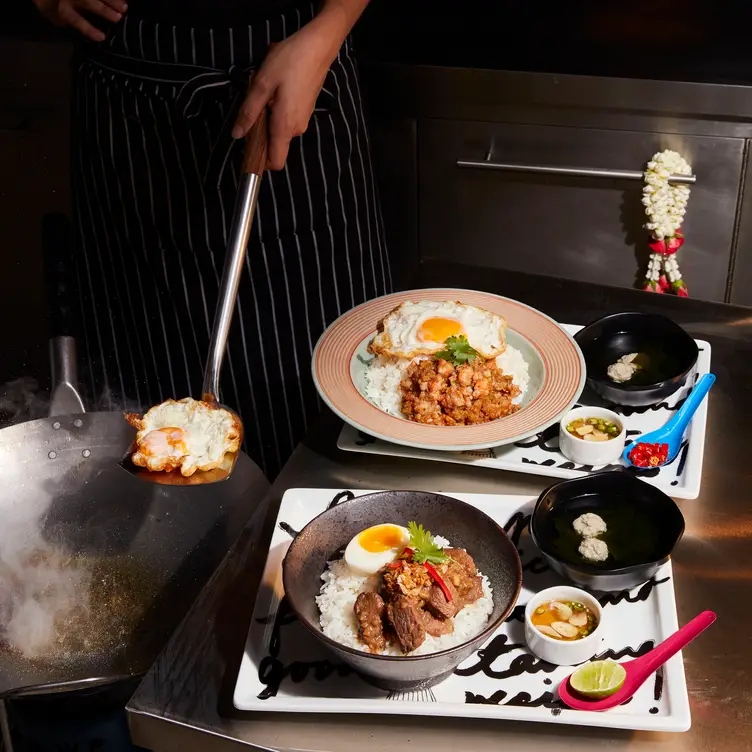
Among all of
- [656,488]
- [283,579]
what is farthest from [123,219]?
[656,488]

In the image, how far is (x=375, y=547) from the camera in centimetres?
129

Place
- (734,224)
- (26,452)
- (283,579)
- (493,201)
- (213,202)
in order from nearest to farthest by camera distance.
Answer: (283,579) → (26,452) → (213,202) → (734,224) → (493,201)

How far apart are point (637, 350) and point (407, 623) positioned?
0.89 meters

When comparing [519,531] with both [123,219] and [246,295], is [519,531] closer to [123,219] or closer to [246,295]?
[246,295]

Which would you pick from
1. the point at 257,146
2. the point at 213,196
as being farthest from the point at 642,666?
the point at 213,196

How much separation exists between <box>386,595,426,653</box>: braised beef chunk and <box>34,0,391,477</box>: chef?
98 centimetres

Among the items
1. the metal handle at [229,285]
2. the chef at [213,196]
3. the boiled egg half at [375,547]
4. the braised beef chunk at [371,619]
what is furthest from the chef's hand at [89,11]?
the braised beef chunk at [371,619]

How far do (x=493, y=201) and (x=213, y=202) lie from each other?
4.24 ft

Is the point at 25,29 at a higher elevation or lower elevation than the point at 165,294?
higher

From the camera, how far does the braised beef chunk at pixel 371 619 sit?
3.83 ft

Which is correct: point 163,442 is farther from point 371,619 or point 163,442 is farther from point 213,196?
point 213,196

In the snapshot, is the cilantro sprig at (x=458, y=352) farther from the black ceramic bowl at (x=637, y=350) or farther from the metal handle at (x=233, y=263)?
the metal handle at (x=233, y=263)

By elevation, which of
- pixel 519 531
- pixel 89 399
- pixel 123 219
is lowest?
pixel 89 399

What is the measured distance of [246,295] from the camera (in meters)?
2.26
